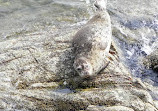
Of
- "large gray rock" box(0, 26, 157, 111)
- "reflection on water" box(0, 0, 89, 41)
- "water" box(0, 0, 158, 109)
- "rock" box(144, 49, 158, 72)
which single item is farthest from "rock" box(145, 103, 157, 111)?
"reflection on water" box(0, 0, 89, 41)

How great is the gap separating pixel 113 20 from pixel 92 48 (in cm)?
384

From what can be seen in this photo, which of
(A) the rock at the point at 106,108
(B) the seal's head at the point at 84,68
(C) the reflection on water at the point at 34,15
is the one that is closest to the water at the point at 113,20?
(C) the reflection on water at the point at 34,15

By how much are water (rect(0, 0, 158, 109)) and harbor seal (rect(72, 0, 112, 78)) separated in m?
1.18

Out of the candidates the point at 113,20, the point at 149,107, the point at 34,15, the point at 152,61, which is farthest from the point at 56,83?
the point at 34,15

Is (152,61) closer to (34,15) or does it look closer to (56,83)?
(56,83)

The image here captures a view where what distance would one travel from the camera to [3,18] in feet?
28.9

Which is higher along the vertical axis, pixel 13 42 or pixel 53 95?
pixel 13 42

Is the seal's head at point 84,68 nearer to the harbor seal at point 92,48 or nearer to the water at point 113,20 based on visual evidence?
the harbor seal at point 92,48

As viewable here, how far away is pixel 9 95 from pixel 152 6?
7869 millimetres

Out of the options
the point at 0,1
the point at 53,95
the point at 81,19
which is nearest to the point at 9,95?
the point at 53,95

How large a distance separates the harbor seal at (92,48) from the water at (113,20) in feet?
3.87

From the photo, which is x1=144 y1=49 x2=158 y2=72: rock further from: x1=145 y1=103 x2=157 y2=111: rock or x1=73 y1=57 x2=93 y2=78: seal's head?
x1=73 y1=57 x2=93 y2=78: seal's head

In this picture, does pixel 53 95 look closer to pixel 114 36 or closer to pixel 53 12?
pixel 114 36

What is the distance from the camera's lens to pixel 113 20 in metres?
8.73
